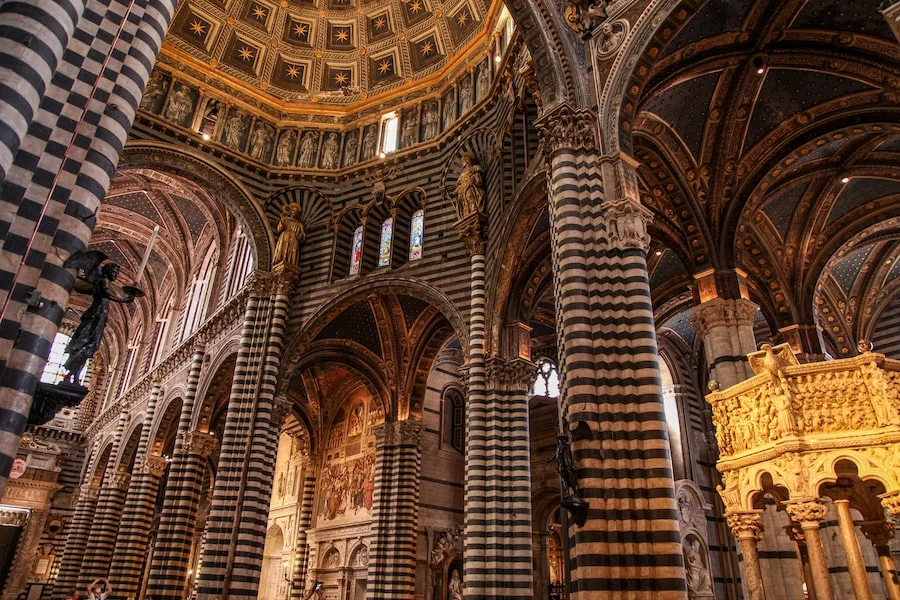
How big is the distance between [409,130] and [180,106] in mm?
7046

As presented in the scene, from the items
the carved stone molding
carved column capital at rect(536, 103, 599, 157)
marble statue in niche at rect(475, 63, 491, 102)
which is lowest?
the carved stone molding

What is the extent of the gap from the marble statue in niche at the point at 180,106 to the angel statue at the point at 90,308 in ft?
46.5

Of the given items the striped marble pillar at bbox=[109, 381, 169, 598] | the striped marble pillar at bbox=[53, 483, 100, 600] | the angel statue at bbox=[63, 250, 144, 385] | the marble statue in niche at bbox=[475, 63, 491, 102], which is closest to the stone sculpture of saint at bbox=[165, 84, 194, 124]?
the marble statue in niche at bbox=[475, 63, 491, 102]

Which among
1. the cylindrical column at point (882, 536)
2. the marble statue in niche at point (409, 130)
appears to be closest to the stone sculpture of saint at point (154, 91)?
the marble statue in niche at point (409, 130)

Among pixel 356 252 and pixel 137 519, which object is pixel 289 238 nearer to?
pixel 356 252

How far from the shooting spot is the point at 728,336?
14359 millimetres

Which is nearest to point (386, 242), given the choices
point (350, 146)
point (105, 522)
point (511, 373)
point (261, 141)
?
point (350, 146)

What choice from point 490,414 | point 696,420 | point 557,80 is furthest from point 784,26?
point 696,420

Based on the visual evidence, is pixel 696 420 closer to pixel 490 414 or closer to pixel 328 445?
pixel 490 414

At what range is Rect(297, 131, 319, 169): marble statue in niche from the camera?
20.5 meters

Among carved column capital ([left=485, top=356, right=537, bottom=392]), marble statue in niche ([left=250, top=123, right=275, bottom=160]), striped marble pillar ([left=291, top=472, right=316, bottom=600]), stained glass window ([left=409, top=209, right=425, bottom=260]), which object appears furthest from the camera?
striped marble pillar ([left=291, top=472, right=316, bottom=600])

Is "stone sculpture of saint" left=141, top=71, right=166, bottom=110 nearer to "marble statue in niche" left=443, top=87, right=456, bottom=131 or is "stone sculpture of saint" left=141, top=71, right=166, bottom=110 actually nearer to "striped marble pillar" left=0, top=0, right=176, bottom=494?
"marble statue in niche" left=443, top=87, right=456, bottom=131

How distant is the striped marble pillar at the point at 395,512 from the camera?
17969mm

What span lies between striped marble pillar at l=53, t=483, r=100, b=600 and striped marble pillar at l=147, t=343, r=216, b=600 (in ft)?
33.6
